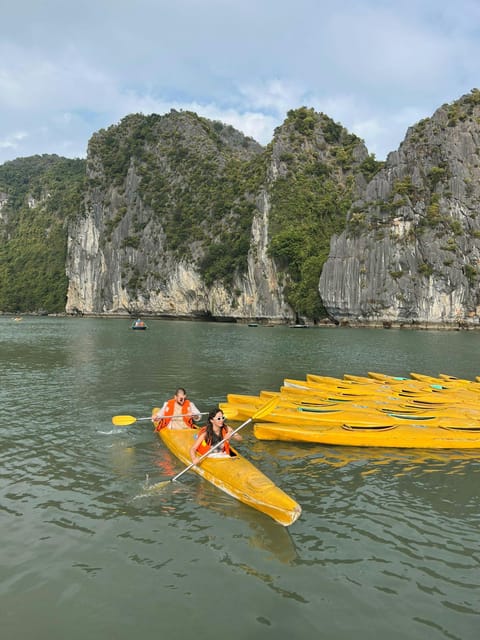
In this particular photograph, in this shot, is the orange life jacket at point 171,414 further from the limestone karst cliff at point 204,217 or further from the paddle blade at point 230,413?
the limestone karst cliff at point 204,217

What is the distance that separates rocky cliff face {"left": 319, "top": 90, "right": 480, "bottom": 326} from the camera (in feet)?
210

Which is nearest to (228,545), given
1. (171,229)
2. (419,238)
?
(419,238)

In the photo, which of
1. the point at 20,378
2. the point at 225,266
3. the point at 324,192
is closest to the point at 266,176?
the point at 324,192

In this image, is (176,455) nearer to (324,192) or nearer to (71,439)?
(71,439)

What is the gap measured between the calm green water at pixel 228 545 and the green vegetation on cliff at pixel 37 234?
390ft

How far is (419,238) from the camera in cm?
6612

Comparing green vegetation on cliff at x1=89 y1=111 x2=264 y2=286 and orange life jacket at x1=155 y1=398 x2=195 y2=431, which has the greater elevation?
green vegetation on cliff at x1=89 y1=111 x2=264 y2=286

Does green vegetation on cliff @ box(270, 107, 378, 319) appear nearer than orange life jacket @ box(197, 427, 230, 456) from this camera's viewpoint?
No

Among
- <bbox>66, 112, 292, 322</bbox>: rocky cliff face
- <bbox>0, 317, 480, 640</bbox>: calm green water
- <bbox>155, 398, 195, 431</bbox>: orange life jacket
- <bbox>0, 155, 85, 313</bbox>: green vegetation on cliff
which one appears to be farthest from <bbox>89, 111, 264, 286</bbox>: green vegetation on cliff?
<bbox>0, 317, 480, 640</bbox>: calm green water

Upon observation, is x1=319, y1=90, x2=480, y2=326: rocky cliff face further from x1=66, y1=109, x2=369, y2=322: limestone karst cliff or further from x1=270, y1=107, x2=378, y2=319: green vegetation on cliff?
x1=66, y1=109, x2=369, y2=322: limestone karst cliff

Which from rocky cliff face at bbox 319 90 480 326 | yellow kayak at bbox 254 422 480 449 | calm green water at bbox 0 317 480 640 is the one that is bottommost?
calm green water at bbox 0 317 480 640

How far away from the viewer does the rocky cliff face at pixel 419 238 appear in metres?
63.9

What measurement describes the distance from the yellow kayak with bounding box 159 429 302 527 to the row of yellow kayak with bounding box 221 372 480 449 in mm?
3103

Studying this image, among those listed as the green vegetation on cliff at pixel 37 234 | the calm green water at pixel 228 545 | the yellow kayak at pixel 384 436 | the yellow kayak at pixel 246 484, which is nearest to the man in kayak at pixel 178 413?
the calm green water at pixel 228 545
